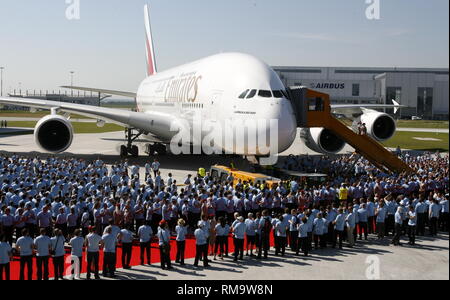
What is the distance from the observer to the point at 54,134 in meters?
26.9

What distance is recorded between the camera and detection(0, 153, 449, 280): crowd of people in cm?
1078

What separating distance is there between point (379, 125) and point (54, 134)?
20.5m

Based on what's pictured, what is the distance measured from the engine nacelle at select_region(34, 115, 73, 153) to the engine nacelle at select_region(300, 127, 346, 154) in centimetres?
1407

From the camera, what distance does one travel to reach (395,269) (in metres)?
11.5

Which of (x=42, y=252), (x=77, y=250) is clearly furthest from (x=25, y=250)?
(x=77, y=250)

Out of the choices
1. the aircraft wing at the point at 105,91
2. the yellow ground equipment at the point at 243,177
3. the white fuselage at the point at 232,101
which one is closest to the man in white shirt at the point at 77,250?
the yellow ground equipment at the point at 243,177

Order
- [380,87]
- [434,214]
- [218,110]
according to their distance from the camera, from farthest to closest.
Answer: [380,87]
[218,110]
[434,214]

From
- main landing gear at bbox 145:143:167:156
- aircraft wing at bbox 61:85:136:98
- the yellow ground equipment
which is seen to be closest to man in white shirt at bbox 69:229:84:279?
the yellow ground equipment

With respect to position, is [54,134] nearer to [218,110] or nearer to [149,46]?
[218,110]

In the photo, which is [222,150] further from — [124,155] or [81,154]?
[81,154]

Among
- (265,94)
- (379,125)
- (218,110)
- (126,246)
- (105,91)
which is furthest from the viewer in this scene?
(105,91)

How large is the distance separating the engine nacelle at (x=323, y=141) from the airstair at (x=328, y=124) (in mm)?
4212
